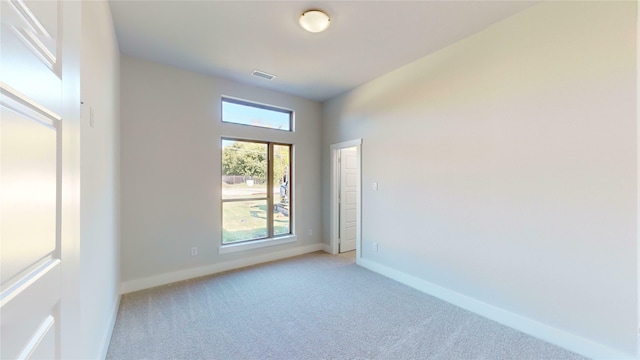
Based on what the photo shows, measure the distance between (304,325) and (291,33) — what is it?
9.61ft

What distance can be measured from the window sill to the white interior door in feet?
3.14

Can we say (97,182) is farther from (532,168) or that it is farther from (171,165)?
(532,168)

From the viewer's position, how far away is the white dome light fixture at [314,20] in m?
2.27

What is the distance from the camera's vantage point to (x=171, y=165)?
338cm

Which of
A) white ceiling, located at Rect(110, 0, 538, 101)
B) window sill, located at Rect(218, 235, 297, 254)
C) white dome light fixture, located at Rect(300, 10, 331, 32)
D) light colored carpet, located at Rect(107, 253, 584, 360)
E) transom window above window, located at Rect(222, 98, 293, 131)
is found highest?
white ceiling, located at Rect(110, 0, 538, 101)

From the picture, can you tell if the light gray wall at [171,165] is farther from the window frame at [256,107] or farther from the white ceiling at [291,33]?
the white ceiling at [291,33]

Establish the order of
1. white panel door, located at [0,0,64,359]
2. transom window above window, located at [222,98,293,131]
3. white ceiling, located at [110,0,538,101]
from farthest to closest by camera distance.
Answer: transom window above window, located at [222,98,293,131]
white ceiling, located at [110,0,538,101]
white panel door, located at [0,0,64,359]

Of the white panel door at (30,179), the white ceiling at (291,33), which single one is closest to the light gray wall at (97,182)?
the white ceiling at (291,33)

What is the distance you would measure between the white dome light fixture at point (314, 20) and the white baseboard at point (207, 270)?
10.9 feet

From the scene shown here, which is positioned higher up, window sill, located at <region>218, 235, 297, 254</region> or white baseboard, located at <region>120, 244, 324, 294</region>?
window sill, located at <region>218, 235, 297, 254</region>

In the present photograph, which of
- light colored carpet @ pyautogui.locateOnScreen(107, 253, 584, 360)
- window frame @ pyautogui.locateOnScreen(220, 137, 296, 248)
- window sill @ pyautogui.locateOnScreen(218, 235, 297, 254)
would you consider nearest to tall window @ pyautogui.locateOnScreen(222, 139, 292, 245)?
window frame @ pyautogui.locateOnScreen(220, 137, 296, 248)

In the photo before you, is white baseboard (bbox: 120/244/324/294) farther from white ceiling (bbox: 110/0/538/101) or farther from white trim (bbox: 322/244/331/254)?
white ceiling (bbox: 110/0/538/101)

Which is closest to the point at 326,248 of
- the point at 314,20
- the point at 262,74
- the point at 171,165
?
the point at 171,165

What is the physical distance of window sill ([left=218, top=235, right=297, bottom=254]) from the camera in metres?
3.81
